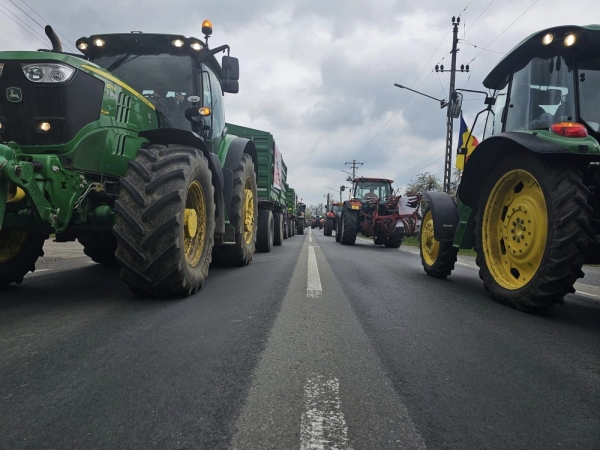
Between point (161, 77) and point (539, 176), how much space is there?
420 cm

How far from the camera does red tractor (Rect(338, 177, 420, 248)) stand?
42.7ft

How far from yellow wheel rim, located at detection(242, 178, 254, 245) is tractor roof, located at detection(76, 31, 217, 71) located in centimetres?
237

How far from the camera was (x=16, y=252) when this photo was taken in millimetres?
4125

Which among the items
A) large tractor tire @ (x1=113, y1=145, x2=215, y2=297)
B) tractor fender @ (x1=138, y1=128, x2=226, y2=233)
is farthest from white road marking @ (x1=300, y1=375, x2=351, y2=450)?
tractor fender @ (x1=138, y1=128, x2=226, y2=233)

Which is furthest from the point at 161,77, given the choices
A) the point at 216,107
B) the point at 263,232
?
the point at 263,232

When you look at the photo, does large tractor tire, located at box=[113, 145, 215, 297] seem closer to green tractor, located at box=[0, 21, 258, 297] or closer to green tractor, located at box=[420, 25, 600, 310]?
green tractor, located at box=[0, 21, 258, 297]

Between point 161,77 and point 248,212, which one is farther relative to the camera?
point 248,212

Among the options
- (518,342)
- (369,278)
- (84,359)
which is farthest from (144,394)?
(369,278)

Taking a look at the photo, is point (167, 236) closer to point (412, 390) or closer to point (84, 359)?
point (84, 359)

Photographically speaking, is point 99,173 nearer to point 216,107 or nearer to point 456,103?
point 216,107

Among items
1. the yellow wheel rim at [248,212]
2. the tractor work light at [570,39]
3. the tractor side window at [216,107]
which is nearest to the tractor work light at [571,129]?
the tractor work light at [570,39]

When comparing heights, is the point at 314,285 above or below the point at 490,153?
below

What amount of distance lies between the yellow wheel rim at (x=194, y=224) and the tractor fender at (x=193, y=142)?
0.50 metres

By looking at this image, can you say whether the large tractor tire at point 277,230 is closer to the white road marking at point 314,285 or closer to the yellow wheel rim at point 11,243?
the white road marking at point 314,285
